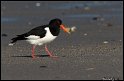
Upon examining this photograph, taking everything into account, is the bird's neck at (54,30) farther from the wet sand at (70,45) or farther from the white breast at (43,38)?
the wet sand at (70,45)

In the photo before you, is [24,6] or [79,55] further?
[24,6]

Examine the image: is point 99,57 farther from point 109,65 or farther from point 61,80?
point 61,80

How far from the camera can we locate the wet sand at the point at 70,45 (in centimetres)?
970

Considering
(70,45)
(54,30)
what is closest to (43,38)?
(54,30)

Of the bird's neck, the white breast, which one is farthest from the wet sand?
the bird's neck

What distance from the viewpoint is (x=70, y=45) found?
13.4 metres

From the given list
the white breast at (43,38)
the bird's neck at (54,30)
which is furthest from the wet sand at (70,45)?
the bird's neck at (54,30)

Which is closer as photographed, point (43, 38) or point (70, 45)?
point (43, 38)

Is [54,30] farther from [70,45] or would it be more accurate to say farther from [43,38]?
[70,45]

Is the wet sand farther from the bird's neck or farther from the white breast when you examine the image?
the bird's neck

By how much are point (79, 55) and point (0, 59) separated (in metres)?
1.68

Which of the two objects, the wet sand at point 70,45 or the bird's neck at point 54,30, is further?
the bird's neck at point 54,30

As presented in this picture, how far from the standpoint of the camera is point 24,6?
2412 centimetres

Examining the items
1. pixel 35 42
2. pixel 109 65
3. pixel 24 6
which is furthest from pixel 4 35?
pixel 24 6
